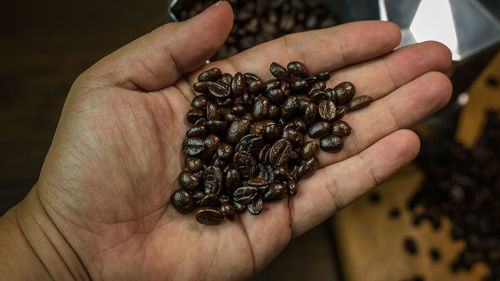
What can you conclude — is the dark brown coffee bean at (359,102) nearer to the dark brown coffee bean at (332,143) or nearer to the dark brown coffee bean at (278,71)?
the dark brown coffee bean at (332,143)

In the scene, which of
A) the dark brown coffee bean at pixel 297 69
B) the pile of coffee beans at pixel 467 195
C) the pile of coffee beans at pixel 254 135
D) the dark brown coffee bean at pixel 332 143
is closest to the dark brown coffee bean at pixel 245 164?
the pile of coffee beans at pixel 254 135

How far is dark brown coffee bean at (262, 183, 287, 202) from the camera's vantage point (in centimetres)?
151

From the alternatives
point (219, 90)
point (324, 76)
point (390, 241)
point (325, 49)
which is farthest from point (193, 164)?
point (390, 241)

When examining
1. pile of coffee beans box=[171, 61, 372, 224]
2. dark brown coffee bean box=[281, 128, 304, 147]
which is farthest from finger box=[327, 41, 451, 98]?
dark brown coffee bean box=[281, 128, 304, 147]

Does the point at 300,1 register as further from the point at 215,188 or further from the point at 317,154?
the point at 215,188

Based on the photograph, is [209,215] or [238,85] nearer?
[209,215]

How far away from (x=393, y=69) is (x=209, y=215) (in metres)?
1.08

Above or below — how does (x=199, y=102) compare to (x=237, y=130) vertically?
above

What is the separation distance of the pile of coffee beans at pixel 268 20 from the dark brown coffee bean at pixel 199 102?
0.42m

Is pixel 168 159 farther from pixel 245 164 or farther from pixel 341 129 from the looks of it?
pixel 341 129

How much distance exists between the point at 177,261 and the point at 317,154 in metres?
0.73

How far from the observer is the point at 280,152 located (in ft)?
5.20

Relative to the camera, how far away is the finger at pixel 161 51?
5.02 feet

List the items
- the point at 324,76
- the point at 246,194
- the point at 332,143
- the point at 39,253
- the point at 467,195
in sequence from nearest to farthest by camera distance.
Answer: the point at 39,253 → the point at 246,194 → the point at 332,143 → the point at 324,76 → the point at 467,195
